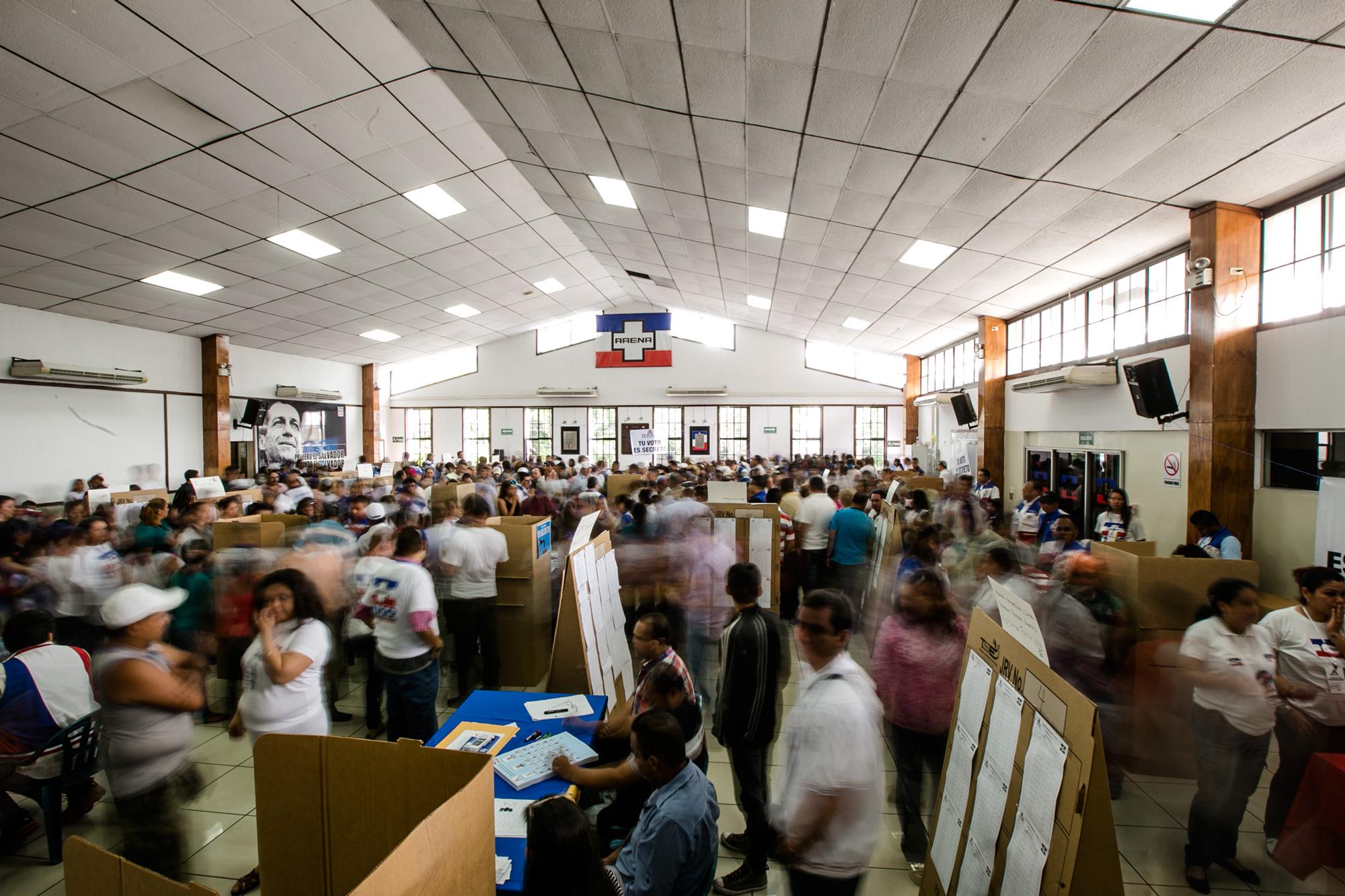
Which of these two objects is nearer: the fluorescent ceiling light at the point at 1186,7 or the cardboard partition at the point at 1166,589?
the fluorescent ceiling light at the point at 1186,7

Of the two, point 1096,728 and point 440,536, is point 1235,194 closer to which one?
point 1096,728

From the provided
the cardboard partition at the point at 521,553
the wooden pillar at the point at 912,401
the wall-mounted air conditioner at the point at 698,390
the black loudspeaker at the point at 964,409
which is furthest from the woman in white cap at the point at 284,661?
the wooden pillar at the point at 912,401

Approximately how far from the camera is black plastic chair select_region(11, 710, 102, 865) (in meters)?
2.81

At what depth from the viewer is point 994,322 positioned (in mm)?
9688

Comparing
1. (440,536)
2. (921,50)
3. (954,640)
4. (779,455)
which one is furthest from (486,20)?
(779,455)

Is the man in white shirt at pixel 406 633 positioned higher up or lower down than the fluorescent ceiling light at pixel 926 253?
lower down

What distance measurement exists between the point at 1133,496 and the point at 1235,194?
3.24m

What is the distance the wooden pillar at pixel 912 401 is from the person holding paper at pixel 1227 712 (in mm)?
13108

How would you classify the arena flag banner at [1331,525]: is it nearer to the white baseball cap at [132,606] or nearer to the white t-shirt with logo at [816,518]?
the white t-shirt with logo at [816,518]

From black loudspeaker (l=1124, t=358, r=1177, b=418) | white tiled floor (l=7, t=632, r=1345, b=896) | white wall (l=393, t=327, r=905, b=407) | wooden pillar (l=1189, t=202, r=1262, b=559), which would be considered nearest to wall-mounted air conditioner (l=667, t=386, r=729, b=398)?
white wall (l=393, t=327, r=905, b=407)

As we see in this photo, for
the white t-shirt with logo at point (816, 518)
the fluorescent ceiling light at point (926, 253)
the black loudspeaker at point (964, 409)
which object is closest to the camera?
the white t-shirt with logo at point (816, 518)

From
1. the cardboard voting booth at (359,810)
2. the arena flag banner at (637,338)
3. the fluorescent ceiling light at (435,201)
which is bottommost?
the cardboard voting booth at (359,810)

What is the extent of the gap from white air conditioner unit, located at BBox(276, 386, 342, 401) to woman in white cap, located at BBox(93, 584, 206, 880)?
12906mm

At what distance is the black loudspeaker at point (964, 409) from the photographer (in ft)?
34.9
